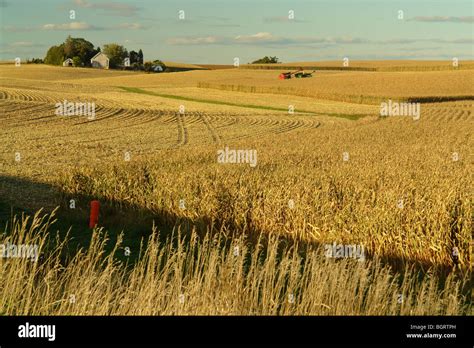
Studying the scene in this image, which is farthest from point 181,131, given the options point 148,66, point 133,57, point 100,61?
point 133,57

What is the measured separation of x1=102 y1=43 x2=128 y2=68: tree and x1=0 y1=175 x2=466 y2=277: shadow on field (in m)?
113

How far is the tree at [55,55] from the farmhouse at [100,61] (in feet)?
17.9

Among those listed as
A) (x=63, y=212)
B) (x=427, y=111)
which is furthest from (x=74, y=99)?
(x=63, y=212)

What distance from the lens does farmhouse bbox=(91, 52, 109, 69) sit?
4791 inches

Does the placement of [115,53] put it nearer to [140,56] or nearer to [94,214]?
[140,56]

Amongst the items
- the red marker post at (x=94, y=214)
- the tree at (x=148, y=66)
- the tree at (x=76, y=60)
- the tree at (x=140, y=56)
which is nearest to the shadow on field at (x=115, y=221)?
the red marker post at (x=94, y=214)

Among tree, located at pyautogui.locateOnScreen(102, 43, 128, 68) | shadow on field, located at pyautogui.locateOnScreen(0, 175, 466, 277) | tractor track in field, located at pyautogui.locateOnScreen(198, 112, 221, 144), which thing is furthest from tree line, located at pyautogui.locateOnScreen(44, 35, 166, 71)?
shadow on field, located at pyautogui.locateOnScreen(0, 175, 466, 277)

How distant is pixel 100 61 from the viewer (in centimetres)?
12250

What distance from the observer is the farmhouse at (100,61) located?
122 metres

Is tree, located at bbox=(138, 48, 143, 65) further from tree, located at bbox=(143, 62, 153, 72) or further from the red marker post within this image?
the red marker post

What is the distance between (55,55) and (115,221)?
4487 inches
